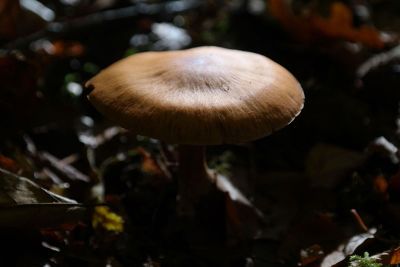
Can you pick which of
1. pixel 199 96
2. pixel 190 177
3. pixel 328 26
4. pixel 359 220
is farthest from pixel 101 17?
pixel 359 220

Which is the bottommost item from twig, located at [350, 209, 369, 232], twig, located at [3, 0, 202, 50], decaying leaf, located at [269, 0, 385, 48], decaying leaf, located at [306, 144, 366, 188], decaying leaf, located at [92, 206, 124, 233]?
twig, located at [350, 209, 369, 232]

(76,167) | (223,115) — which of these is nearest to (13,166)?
(76,167)

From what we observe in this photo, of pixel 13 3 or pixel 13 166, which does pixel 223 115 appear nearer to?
pixel 13 166

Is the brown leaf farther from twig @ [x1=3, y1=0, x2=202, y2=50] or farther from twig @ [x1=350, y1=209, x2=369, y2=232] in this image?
twig @ [x1=350, y1=209, x2=369, y2=232]

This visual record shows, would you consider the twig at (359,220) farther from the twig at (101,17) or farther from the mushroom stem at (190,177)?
the twig at (101,17)

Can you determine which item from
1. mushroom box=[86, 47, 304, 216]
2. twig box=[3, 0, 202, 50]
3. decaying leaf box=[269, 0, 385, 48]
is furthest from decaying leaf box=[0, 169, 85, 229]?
decaying leaf box=[269, 0, 385, 48]

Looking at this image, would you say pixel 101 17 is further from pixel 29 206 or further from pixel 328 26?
pixel 29 206

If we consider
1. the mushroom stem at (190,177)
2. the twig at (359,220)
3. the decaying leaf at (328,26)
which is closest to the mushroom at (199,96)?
the mushroom stem at (190,177)
